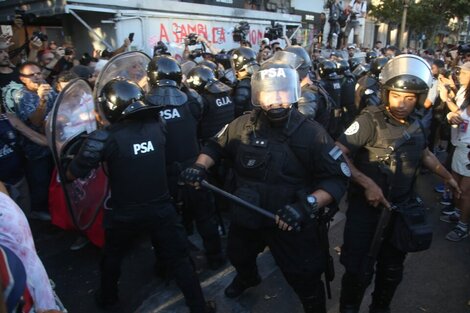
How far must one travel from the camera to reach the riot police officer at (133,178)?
2594 mm

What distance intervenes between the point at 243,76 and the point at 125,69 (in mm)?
1854

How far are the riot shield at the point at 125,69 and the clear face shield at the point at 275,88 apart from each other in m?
1.77

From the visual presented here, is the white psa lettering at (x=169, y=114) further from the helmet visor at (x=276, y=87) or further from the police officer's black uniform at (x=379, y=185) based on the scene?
the police officer's black uniform at (x=379, y=185)

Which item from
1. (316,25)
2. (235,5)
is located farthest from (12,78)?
(316,25)

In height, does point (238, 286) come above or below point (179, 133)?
below

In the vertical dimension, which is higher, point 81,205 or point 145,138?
point 145,138

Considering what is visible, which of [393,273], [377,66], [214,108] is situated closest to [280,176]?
[393,273]

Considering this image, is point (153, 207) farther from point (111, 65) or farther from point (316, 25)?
point (316, 25)

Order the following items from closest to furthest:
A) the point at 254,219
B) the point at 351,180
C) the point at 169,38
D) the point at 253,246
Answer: the point at 254,219
the point at 351,180
the point at 253,246
the point at 169,38

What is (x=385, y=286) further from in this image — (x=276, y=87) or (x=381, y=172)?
(x=276, y=87)

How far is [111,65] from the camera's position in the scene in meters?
3.83

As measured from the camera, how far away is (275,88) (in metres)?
2.44

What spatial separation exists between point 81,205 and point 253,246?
1798 millimetres

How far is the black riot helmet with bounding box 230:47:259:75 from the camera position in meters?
5.52
